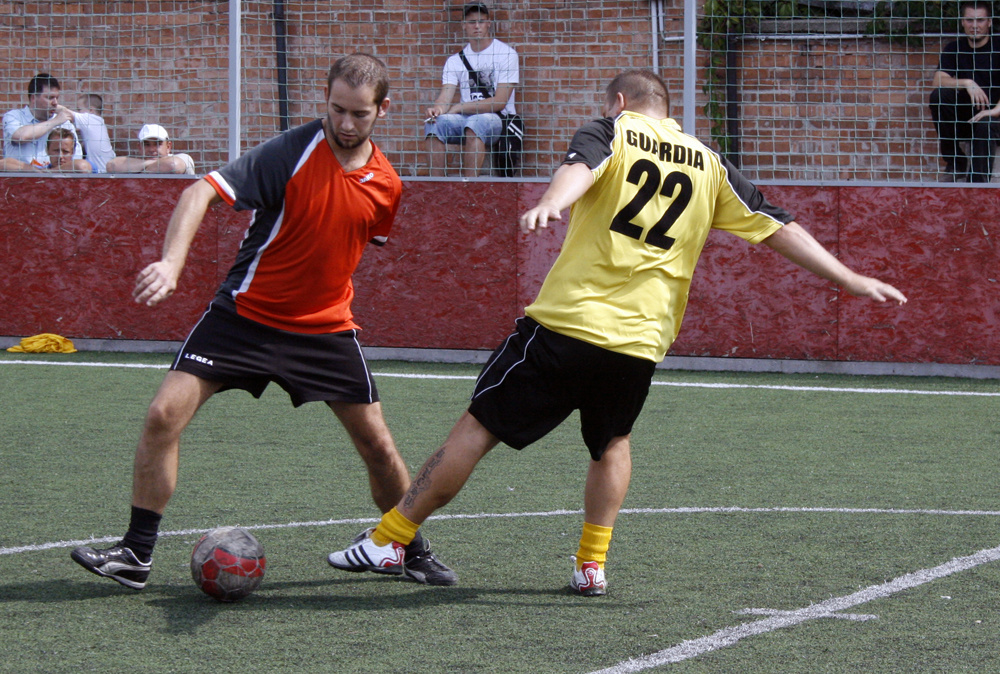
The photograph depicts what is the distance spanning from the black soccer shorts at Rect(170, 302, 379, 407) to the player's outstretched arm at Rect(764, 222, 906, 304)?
64.7 inches

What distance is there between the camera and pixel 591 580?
4770mm

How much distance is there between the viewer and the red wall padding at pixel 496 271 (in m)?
10.7

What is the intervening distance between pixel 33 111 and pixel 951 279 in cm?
816

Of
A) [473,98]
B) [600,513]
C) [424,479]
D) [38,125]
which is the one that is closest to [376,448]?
[424,479]

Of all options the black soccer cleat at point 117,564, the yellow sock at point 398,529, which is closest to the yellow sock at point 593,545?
the yellow sock at point 398,529

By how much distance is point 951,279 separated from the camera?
10.6 metres

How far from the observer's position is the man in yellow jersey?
467 centimetres

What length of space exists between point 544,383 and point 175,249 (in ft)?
4.39

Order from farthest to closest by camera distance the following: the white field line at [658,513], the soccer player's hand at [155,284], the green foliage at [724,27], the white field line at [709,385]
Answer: the green foliage at [724,27] < the white field line at [709,385] < the white field line at [658,513] < the soccer player's hand at [155,284]

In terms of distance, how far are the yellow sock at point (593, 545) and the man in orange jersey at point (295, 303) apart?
1.65ft

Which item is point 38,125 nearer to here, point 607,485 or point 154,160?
point 154,160

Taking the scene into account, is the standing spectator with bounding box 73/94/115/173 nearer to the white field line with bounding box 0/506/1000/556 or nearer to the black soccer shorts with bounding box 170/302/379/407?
the white field line with bounding box 0/506/1000/556

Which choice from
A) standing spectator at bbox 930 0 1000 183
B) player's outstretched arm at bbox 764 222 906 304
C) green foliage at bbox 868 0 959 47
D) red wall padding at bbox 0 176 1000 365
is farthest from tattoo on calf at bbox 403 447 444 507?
green foliage at bbox 868 0 959 47

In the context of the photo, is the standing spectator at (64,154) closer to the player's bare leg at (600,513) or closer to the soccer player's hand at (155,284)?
the soccer player's hand at (155,284)
